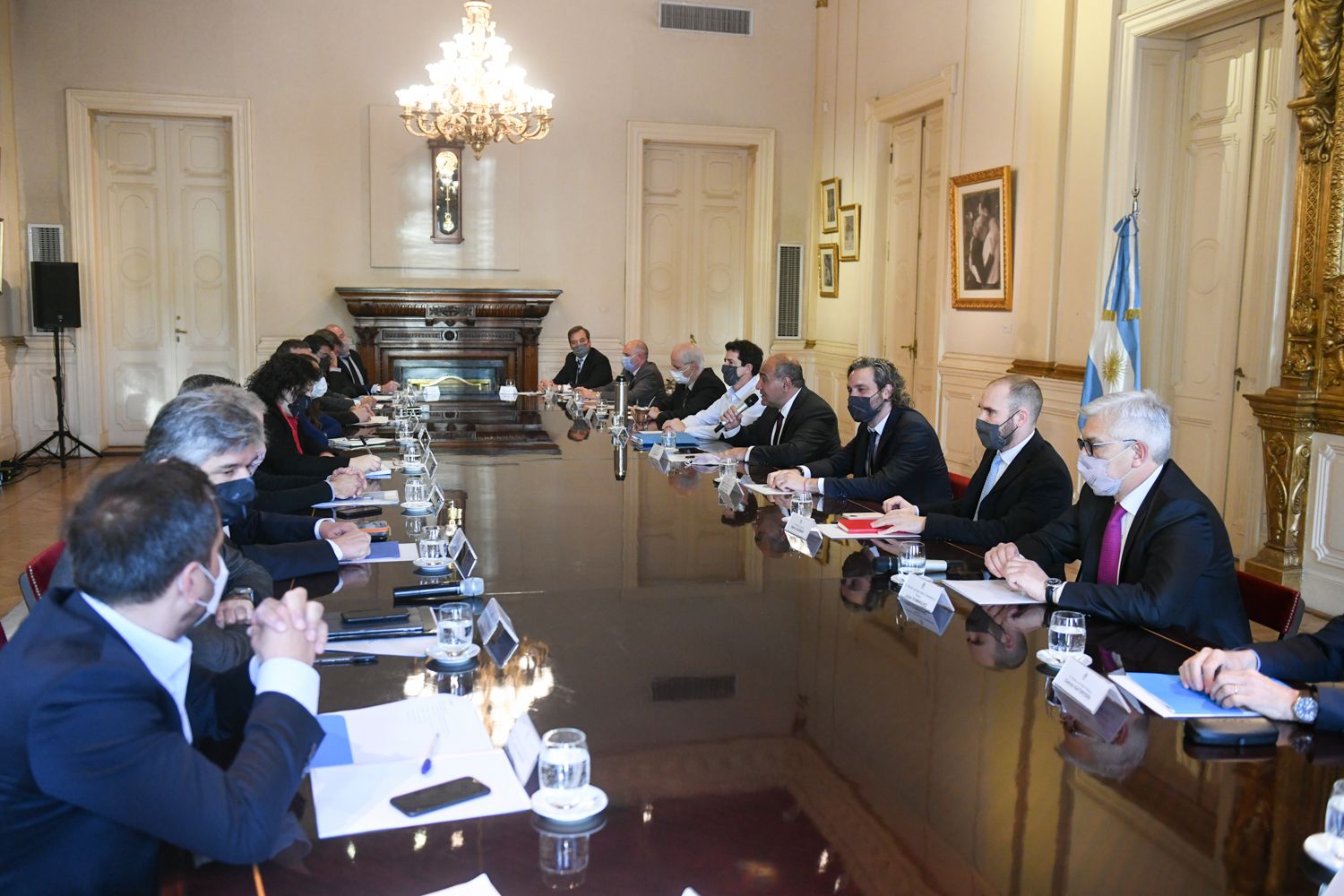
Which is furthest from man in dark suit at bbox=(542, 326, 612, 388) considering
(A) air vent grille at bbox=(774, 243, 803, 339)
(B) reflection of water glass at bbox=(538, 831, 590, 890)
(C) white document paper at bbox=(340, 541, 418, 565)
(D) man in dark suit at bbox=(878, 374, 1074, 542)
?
(B) reflection of water glass at bbox=(538, 831, 590, 890)

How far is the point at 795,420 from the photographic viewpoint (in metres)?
5.68

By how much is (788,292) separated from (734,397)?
4.74 meters

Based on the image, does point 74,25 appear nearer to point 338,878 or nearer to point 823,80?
point 823,80

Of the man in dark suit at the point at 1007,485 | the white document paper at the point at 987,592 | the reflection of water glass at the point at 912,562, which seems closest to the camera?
the white document paper at the point at 987,592

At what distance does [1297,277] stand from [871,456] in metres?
2.30

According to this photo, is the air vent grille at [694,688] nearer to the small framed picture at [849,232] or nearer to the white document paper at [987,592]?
the white document paper at [987,592]

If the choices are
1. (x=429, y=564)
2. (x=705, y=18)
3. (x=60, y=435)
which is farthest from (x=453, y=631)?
(x=705, y=18)

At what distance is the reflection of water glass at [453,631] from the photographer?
2.16 meters

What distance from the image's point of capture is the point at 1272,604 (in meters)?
2.65

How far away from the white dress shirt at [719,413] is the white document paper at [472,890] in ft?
16.4

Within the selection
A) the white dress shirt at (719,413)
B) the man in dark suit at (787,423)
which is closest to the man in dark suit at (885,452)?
the man in dark suit at (787,423)

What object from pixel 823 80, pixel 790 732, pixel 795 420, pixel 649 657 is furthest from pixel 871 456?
pixel 823 80

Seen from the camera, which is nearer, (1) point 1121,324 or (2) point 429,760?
(2) point 429,760

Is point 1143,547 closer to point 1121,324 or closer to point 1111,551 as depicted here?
point 1111,551
